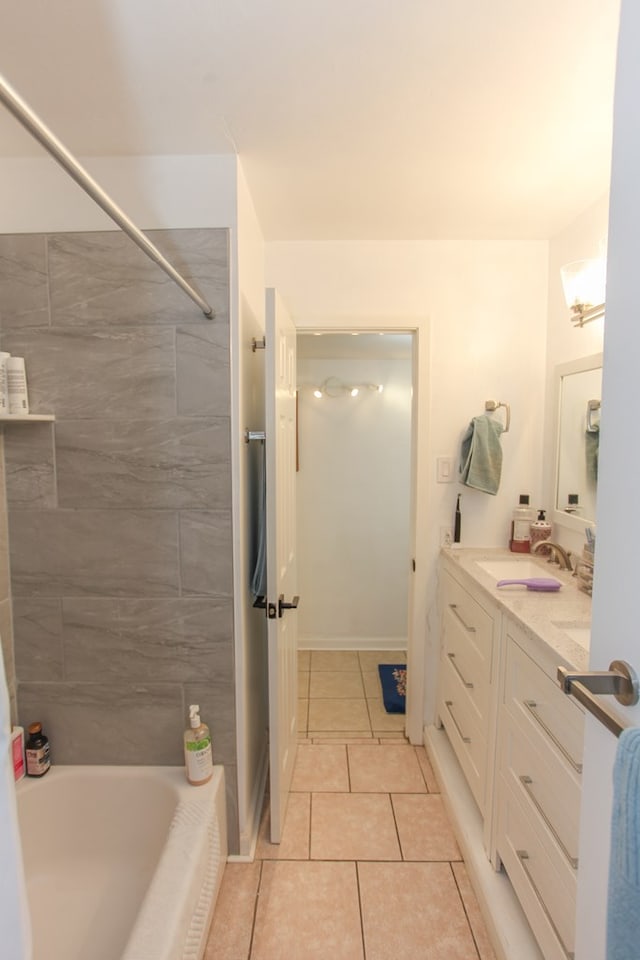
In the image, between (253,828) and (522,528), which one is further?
(522,528)

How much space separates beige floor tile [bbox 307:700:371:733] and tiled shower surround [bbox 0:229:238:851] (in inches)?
34.1

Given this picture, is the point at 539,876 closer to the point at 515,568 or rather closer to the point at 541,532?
the point at 515,568

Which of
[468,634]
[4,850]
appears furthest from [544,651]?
[4,850]

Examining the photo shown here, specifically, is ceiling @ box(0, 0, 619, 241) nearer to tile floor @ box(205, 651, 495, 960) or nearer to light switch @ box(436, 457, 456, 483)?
light switch @ box(436, 457, 456, 483)

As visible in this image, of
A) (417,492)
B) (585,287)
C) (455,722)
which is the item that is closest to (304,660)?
(455,722)

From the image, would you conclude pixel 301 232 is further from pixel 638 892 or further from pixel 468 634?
pixel 638 892

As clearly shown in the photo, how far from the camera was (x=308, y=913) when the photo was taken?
1431 millimetres

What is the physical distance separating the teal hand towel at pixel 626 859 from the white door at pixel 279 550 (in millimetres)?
1140

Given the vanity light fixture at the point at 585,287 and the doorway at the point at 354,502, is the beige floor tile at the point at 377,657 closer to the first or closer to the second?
the doorway at the point at 354,502

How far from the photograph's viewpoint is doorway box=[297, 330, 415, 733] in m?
3.24

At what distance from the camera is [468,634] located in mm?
1796

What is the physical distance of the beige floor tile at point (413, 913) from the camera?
133 centimetres

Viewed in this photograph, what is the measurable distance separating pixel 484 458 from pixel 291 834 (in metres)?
1.72

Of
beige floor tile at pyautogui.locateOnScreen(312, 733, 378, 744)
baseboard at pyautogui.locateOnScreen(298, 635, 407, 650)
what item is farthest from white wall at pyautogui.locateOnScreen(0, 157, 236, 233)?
baseboard at pyautogui.locateOnScreen(298, 635, 407, 650)
